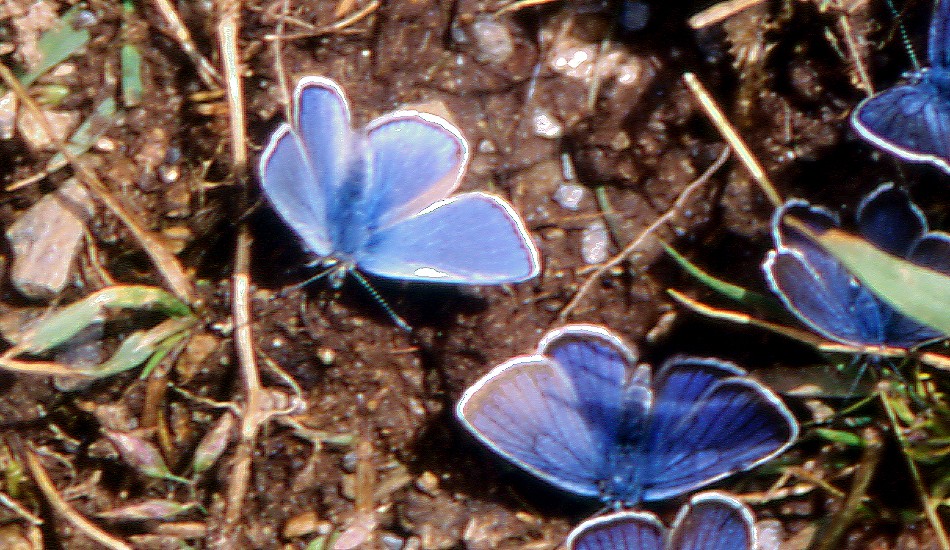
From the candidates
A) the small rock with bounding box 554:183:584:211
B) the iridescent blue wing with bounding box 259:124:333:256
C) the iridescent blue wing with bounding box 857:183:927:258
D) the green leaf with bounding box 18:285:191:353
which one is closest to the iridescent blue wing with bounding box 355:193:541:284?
the iridescent blue wing with bounding box 259:124:333:256

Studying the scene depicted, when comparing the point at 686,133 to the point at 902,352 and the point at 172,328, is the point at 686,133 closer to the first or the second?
the point at 902,352

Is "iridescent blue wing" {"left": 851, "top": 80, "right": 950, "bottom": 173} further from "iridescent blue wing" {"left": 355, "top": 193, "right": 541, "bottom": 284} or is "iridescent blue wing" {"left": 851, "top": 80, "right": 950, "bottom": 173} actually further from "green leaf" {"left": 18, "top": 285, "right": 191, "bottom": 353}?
"green leaf" {"left": 18, "top": 285, "right": 191, "bottom": 353}

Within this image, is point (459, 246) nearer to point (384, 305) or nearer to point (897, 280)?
point (384, 305)

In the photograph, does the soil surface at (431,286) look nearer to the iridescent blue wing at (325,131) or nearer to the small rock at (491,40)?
the small rock at (491,40)

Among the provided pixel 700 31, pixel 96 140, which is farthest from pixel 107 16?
pixel 700 31

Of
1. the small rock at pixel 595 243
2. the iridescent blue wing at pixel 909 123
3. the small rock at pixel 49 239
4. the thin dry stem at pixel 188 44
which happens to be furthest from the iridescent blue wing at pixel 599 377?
the small rock at pixel 49 239

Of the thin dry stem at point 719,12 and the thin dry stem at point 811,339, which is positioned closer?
the thin dry stem at point 811,339
